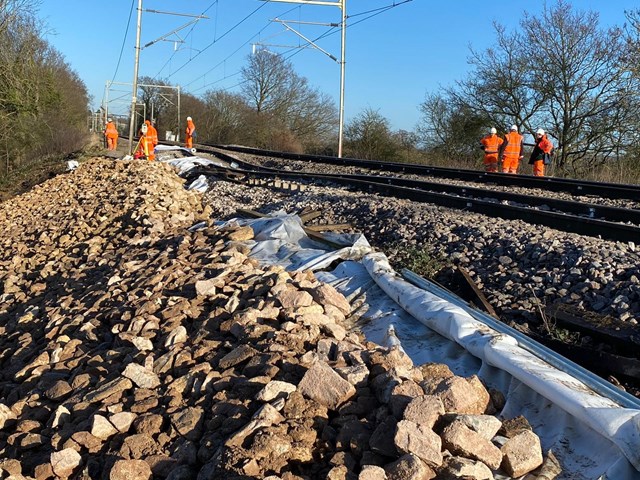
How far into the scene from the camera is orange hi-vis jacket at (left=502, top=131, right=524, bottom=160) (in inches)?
696

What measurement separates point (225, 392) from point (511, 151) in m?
16.3

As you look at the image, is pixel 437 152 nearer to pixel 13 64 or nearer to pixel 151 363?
pixel 13 64

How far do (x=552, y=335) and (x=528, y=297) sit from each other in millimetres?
675

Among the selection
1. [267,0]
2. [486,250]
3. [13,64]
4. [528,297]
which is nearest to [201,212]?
[486,250]

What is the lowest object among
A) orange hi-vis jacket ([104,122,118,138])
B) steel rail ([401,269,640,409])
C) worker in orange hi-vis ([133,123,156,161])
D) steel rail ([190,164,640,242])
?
steel rail ([401,269,640,409])

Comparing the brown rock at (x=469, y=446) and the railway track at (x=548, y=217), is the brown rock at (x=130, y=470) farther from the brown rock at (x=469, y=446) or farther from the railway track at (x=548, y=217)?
the railway track at (x=548, y=217)

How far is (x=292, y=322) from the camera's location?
4180mm

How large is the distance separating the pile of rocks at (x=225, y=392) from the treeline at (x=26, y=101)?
2507 centimetres

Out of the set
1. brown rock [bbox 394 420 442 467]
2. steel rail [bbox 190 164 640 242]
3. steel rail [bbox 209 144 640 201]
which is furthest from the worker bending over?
brown rock [bbox 394 420 442 467]

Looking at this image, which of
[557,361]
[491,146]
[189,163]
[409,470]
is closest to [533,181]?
[491,146]

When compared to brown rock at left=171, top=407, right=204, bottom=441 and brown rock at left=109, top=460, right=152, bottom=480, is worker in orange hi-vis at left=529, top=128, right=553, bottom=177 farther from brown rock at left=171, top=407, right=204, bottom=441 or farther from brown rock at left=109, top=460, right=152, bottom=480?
brown rock at left=109, top=460, right=152, bottom=480

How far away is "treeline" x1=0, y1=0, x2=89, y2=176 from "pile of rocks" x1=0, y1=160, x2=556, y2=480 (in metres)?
25.1

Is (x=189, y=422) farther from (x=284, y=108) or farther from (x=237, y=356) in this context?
(x=284, y=108)

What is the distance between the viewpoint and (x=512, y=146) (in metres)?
18.0
